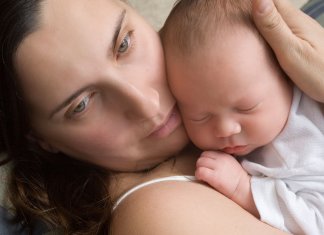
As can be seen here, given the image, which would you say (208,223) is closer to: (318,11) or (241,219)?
(241,219)

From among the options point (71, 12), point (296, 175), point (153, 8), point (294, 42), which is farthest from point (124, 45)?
point (153, 8)

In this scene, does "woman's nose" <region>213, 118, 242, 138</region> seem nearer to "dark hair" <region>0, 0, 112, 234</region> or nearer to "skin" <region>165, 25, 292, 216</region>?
"skin" <region>165, 25, 292, 216</region>

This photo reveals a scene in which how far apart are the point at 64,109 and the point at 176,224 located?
32 cm

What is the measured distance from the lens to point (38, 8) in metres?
0.87

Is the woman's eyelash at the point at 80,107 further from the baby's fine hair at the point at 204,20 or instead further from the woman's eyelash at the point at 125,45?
the baby's fine hair at the point at 204,20

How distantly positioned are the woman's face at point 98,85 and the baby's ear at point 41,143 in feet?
0.03

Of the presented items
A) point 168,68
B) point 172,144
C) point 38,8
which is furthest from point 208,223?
point 38,8

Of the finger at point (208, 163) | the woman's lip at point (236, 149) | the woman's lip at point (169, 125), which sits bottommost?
the finger at point (208, 163)

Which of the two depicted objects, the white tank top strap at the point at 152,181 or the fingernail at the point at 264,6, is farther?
the white tank top strap at the point at 152,181

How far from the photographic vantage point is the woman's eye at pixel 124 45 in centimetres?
93

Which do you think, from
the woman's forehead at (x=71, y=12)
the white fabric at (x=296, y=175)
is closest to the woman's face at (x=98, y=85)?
the woman's forehead at (x=71, y=12)

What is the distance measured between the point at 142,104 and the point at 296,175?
364mm

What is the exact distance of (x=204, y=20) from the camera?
96 cm

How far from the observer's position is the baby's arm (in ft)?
3.23
